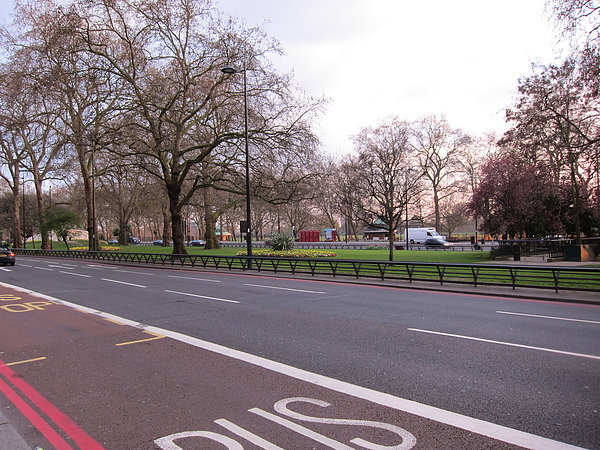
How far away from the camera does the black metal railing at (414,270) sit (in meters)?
12.8

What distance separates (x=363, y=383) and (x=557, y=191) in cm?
3492

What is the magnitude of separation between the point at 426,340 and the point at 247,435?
4.25 m

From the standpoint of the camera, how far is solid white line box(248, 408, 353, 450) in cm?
344

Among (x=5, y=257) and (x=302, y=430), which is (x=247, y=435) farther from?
(x=5, y=257)

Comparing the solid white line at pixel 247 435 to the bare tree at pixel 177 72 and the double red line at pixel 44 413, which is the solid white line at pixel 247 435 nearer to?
the double red line at pixel 44 413

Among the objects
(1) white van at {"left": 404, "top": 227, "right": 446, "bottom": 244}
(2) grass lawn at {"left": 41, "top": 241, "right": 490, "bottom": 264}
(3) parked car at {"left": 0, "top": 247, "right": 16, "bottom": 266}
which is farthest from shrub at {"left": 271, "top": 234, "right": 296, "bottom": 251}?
(1) white van at {"left": 404, "top": 227, "right": 446, "bottom": 244}

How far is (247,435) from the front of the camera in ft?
11.9

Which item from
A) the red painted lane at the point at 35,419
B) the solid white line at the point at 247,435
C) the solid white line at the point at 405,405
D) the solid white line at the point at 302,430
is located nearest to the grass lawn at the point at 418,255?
the solid white line at the point at 405,405

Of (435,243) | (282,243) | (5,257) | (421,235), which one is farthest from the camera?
(421,235)

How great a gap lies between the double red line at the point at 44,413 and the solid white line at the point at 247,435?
3.50 feet

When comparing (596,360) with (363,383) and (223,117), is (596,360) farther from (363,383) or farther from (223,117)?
(223,117)

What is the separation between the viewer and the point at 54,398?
4.63 meters

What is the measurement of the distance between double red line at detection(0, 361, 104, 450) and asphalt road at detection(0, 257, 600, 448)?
270cm

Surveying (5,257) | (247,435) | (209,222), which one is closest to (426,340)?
(247,435)
